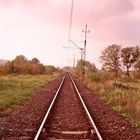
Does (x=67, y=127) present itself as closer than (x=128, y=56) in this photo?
Yes

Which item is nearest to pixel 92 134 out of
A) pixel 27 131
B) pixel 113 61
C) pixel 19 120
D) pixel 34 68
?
pixel 27 131

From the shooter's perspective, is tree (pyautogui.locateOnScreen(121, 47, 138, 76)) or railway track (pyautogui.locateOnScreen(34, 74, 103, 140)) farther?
tree (pyautogui.locateOnScreen(121, 47, 138, 76))

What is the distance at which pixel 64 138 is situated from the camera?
9555 mm

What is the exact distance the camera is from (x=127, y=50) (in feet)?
354

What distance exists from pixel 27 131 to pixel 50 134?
3.07 ft

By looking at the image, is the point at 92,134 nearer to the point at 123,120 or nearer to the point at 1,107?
the point at 123,120

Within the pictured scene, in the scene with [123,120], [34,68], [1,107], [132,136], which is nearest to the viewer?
[132,136]

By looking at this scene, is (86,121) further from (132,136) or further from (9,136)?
(9,136)

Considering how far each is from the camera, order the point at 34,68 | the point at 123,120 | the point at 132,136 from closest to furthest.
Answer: the point at 132,136 < the point at 123,120 < the point at 34,68

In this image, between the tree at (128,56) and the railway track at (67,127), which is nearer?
the railway track at (67,127)

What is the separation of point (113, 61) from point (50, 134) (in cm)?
9447

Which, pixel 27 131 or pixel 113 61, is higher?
pixel 113 61

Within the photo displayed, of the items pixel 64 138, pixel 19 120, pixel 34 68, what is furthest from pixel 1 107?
pixel 34 68

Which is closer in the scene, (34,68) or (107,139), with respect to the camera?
(107,139)
